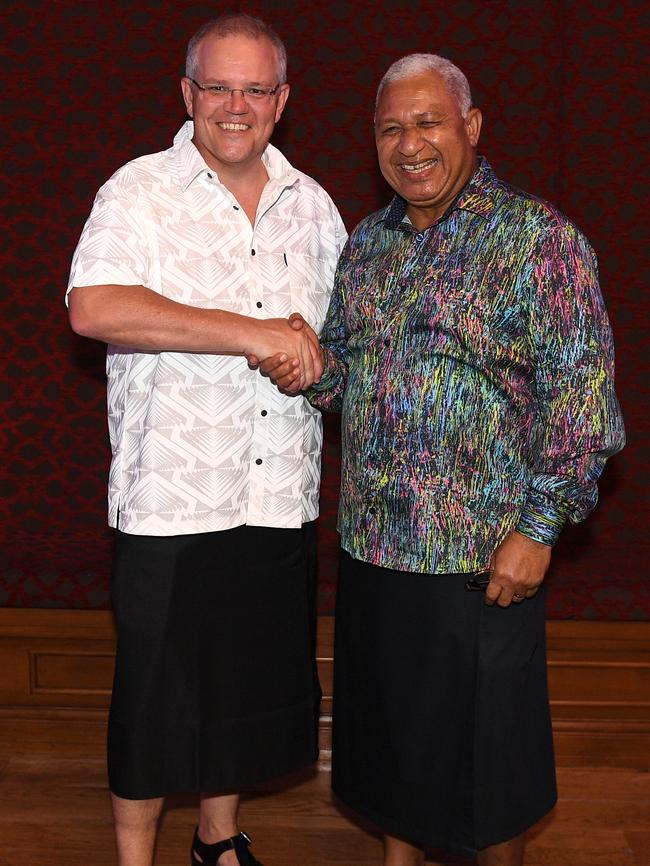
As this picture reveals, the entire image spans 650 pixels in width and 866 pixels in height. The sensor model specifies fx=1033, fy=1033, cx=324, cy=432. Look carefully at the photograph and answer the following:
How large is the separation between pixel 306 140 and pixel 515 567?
2.22 metres

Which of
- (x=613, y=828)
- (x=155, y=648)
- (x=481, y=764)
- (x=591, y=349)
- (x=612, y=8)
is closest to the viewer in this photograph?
(x=591, y=349)

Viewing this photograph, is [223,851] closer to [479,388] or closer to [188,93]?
[479,388]

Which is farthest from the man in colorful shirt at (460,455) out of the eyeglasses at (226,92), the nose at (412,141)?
the eyeglasses at (226,92)

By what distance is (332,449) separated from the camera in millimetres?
3678

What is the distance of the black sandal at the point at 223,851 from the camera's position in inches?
101

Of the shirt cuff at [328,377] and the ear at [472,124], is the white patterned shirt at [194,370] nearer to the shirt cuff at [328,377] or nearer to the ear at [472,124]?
the shirt cuff at [328,377]

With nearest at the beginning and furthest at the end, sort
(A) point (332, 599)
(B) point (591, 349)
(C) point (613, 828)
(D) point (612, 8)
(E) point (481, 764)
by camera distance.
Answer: (B) point (591, 349)
(E) point (481, 764)
(C) point (613, 828)
(A) point (332, 599)
(D) point (612, 8)

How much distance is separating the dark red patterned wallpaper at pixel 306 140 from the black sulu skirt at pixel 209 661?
119cm

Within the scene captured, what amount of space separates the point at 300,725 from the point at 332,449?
1.40 meters

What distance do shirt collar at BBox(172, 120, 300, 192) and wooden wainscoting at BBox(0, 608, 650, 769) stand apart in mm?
1539

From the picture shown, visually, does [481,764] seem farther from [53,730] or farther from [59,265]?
[59,265]

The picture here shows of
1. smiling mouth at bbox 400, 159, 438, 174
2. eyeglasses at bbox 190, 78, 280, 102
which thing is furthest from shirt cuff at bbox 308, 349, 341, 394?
eyeglasses at bbox 190, 78, 280, 102

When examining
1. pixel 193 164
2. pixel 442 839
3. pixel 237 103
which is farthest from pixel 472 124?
pixel 442 839

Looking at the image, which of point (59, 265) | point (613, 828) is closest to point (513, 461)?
point (613, 828)
